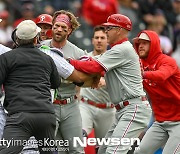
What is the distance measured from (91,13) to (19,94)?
890 cm

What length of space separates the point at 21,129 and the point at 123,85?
1864 mm

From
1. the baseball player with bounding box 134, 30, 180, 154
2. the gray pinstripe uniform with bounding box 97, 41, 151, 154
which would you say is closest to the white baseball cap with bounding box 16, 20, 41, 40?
the gray pinstripe uniform with bounding box 97, 41, 151, 154

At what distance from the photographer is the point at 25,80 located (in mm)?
8312

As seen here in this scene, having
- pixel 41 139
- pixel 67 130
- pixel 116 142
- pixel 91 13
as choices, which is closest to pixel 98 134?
pixel 67 130

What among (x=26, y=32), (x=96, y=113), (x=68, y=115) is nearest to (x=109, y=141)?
(x=68, y=115)

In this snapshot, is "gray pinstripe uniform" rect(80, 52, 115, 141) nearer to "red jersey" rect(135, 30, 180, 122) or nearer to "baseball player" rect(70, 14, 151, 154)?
"red jersey" rect(135, 30, 180, 122)

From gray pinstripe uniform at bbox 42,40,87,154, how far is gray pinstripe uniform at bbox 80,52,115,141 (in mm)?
1533

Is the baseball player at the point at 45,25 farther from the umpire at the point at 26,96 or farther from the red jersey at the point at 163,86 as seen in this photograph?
the umpire at the point at 26,96

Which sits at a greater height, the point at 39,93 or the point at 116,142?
the point at 39,93

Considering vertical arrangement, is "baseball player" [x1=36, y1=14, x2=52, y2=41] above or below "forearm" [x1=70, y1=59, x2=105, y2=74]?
above

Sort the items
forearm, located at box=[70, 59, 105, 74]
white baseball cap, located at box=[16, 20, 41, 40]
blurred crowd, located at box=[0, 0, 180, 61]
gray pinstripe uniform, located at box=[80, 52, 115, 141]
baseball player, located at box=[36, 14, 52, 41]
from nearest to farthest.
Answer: white baseball cap, located at box=[16, 20, 41, 40] → forearm, located at box=[70, 59, 105, 74] → baseball player, located at box=[36, 14, 52, 41] → gray pinstripe uniform, located at box=[80, 52, 115, 141] → blurred crowd, located at box=[0, 0, 180, 61]

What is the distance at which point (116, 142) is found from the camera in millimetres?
9406

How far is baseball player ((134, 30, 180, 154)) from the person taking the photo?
32.8 ft

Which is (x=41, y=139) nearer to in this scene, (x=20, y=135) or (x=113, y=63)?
(x=20, y=135)
